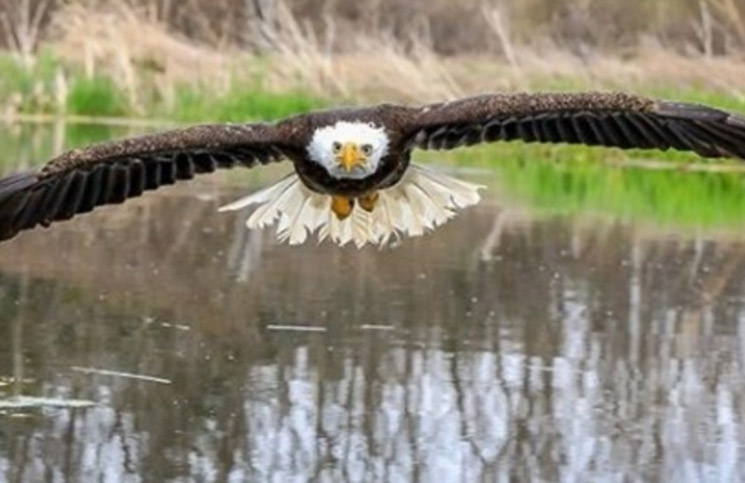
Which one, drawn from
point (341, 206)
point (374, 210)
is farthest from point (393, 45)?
point (341, 206)

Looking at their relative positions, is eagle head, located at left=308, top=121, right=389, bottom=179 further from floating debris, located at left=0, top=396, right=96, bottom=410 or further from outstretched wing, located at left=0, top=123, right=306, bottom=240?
floating debris, located at left=0, top=396, right=96, bottom=410

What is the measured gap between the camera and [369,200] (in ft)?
29.3

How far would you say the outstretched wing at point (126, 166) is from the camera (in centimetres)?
825

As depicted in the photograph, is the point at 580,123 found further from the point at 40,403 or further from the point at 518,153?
the point at 518,153

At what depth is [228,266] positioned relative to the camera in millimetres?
13133

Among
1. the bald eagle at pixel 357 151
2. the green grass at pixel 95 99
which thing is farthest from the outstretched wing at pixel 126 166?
the green grass at pixel 95 99

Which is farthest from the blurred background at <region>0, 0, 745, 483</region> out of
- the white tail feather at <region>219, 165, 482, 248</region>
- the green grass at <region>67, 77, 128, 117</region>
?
the green grass at <region>67, 77, 128, 117</region>

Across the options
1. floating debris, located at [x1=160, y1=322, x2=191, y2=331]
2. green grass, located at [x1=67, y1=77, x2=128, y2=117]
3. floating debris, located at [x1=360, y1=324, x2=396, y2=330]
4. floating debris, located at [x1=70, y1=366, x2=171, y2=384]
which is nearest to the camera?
A: floating debris, located at [x1=70, y1=366, x2=171, y2=384]

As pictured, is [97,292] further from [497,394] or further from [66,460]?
[66,460]

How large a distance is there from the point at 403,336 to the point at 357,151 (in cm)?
239

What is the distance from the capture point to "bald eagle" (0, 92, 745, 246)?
27.2ft

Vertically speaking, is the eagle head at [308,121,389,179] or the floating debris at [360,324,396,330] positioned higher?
the eagle head at [308,121,389,179]

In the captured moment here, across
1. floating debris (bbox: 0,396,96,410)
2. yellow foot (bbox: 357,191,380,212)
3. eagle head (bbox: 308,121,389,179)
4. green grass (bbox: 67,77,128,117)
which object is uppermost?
green grass (bbox: 67,77,128,117)

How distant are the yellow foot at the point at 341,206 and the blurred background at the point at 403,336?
2.34ft
